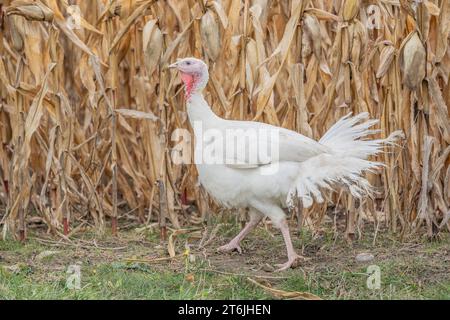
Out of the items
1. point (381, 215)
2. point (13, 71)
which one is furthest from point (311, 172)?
point (13, 71)

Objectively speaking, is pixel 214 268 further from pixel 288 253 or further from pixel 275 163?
pixel 275 163

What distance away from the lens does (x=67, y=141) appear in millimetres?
6129

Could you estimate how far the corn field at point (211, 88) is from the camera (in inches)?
230

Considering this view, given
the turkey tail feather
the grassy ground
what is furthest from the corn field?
the turkey tail feather

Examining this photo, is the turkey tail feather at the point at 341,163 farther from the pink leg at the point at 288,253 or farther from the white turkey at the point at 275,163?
the pink leg at the point at 288,253

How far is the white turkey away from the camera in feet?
18.0

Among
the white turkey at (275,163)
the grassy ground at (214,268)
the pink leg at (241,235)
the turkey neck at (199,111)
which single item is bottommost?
the grassy ground at (214,268)

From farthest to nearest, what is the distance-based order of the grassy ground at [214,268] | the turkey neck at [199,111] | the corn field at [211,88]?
the corn field at [211,88], the turkey neck at [199,111], the grassy ground at [214,268]

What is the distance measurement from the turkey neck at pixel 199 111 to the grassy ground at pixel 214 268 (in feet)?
2.74

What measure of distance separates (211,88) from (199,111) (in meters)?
0.52

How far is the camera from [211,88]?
244 inches

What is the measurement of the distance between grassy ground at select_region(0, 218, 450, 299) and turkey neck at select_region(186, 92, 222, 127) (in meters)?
0.84

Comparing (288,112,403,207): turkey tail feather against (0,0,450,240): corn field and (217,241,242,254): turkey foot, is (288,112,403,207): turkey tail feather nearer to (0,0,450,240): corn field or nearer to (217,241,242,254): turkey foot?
(0,0,450,240): corn field

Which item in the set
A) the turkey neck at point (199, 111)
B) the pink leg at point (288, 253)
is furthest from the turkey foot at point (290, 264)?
the turkey neck at point (199, 111)
